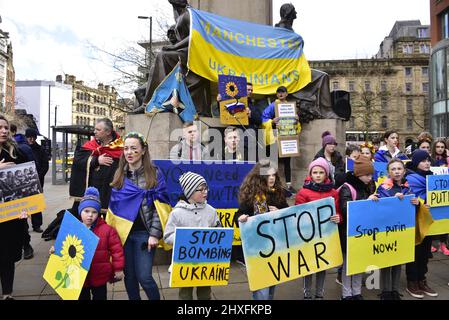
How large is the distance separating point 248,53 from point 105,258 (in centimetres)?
520

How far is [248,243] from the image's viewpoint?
11.8 ft

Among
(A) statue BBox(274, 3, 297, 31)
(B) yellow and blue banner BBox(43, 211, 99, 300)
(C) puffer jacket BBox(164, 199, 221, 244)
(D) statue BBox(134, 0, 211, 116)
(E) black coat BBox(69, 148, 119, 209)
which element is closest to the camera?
(B) yellow and blue banner BBox(43, 211, 99, 300)

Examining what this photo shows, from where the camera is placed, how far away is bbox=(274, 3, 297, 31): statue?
8195mm

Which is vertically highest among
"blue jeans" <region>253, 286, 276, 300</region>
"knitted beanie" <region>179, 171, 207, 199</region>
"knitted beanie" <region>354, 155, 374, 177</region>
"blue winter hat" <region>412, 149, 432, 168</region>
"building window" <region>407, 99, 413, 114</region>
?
"building window" <region>407, 99, 413, 114</region>

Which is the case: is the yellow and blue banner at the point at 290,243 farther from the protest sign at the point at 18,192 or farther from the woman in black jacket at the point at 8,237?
the woman in black jacket at the point at 8,237

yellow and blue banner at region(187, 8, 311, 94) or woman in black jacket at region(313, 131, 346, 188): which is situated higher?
yellow and blue banner at region(187, 8, 311, 94)

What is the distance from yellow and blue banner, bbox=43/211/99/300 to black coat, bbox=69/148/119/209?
41.4 inches

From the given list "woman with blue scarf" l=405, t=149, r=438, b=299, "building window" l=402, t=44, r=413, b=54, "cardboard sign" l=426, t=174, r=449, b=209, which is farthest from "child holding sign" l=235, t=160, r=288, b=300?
"building window" l=402, t=44, r=413, b=54

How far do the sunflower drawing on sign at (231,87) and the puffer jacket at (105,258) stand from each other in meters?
3.62

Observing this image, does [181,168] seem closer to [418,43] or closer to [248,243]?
[248,243]

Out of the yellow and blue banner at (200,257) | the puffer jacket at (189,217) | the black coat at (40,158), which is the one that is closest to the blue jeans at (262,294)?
the yellow and blue banner at (200,257)

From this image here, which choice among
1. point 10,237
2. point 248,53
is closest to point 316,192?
point 10,237

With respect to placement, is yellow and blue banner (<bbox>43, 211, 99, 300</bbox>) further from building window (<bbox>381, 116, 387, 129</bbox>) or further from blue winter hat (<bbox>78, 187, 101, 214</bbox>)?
building window (<bbox>381, 116, 387, 129</bbox>)

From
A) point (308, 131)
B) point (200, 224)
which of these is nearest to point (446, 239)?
point (308, 131)
